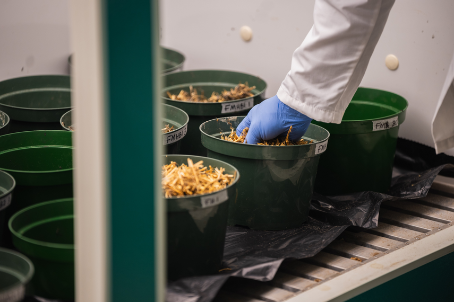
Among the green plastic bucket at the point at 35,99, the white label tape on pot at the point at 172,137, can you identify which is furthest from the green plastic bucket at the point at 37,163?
the white label tape on pot at the point at 172,137

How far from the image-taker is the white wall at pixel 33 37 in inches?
82.6

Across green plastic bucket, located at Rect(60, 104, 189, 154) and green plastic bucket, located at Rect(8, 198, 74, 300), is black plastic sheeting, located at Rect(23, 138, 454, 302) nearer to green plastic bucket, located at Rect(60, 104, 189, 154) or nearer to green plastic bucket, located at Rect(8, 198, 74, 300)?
green plastic bucket, located at Rect(8, 198, 74, 300)

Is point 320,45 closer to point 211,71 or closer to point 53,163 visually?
point 53,163

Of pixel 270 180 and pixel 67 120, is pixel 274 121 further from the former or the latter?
pixel 67 120

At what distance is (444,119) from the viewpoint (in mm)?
1488

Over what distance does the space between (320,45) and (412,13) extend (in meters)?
0.82

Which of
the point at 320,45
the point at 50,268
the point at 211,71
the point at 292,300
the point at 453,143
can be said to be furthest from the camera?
the point at 211,71

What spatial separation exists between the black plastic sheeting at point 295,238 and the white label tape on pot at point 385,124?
0.25m

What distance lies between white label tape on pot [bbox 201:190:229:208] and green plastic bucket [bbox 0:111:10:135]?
81 centimetres

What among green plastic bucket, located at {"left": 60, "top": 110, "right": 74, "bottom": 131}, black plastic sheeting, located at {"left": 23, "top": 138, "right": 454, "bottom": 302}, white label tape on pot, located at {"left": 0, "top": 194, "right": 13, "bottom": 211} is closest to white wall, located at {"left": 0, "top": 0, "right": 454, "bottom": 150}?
black plastic sheeting, located at {"left": 23, "top": 138, "right": 454, "bottom": 302}

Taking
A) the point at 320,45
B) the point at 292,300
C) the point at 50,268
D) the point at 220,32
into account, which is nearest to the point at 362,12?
the point at 320,45

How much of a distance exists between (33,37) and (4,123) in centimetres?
57

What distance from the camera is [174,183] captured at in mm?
1373

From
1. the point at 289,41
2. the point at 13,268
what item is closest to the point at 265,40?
the point at 289,41
